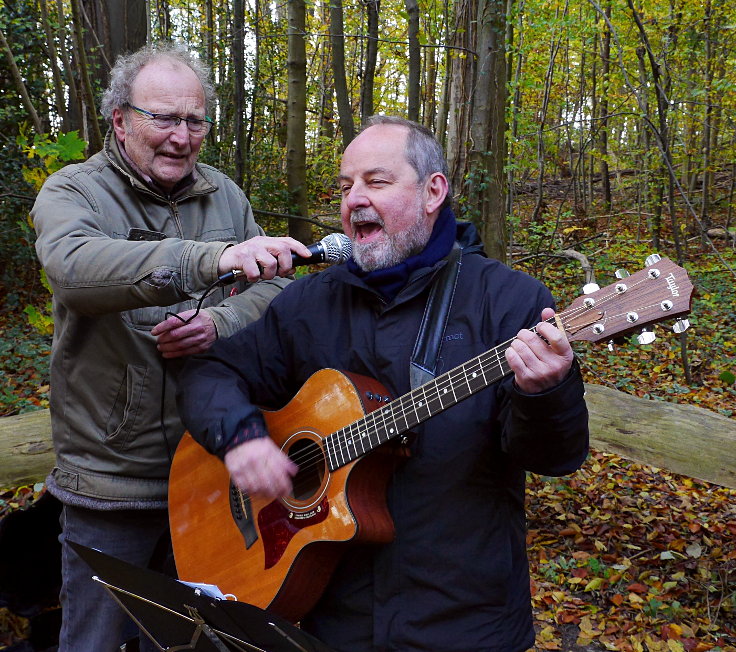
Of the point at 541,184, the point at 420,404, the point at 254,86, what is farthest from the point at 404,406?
the point at 254,86

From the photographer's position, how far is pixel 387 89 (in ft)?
65.2

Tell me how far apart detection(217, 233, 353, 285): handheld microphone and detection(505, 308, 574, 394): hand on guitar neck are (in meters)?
0.68

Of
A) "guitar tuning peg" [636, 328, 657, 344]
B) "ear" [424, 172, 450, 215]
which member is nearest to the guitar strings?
"guitar tuning peg" [636, 328, 657, 344]

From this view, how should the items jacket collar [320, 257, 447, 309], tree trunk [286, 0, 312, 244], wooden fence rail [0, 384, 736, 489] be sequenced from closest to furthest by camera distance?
jacket collar [320, 257, 447, 309] → wooden fence rail [0, 384, 736, 489] → tree trunk [286, 0, 312, 244]

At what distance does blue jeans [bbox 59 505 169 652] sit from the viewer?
2424 mm

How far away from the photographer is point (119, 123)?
2.49 meters

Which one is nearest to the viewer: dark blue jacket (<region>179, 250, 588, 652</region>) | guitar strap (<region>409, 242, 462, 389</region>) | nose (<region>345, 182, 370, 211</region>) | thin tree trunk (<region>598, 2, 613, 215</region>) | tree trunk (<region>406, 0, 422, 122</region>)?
dark blue jacket (<region>179, 250, 588, 652</region>)

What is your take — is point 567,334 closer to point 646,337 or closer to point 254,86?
point 646,337

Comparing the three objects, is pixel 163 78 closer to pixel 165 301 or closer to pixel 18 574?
pixel 165 301

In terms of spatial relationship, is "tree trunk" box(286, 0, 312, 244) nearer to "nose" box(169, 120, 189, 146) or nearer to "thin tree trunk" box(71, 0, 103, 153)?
"thin tree trunk" box(71, 0, 103, 153)

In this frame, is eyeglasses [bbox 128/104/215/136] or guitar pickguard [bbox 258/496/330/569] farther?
eyeglasses [bbox 128/104/215/136]

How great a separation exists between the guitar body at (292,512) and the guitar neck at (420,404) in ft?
0.14

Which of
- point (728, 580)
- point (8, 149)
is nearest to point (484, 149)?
point (728, 580)

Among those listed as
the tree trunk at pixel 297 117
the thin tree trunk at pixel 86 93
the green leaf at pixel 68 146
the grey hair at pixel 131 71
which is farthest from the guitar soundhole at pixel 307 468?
the tree trunk at pixel 297 117
